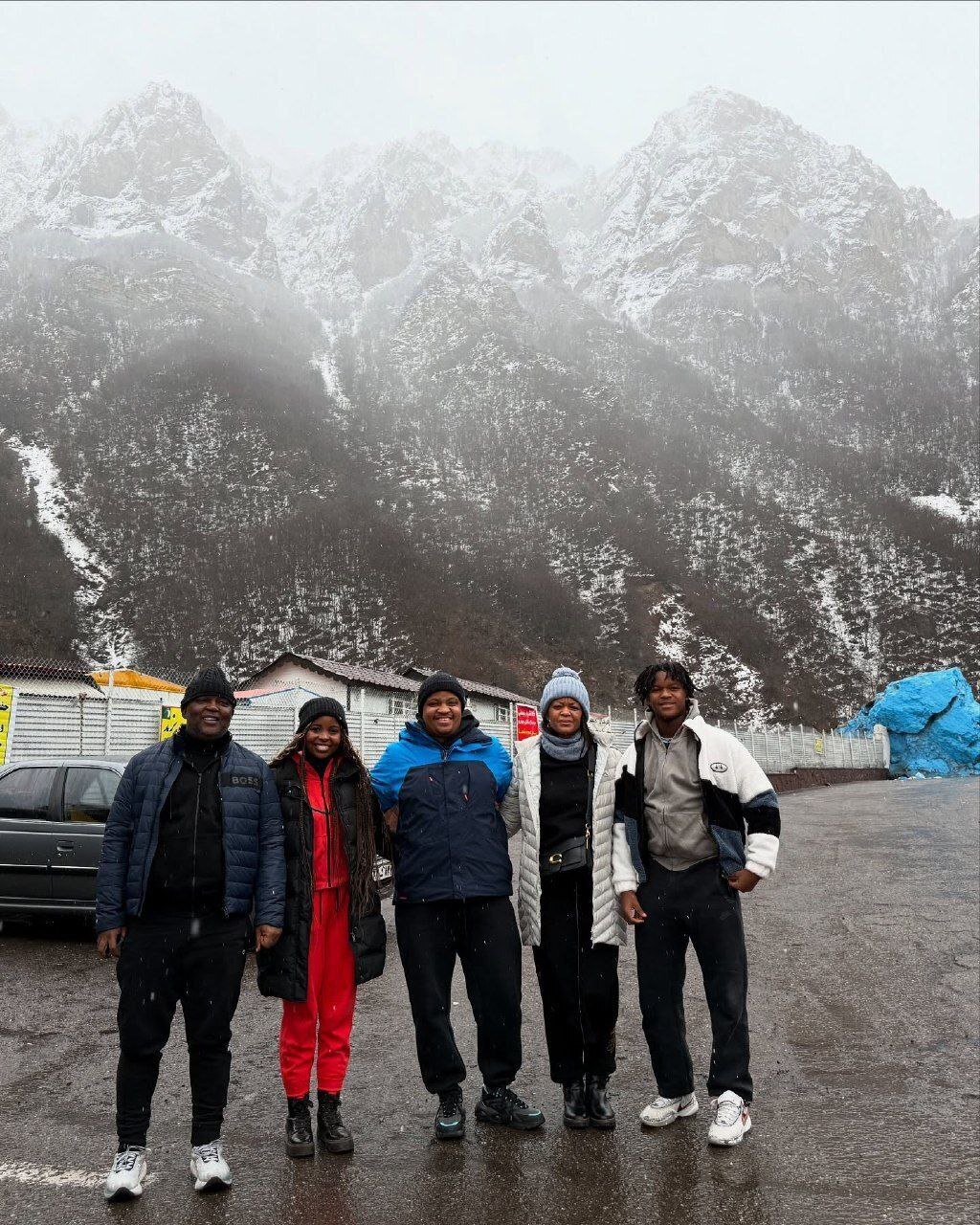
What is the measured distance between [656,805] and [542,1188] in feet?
4.72

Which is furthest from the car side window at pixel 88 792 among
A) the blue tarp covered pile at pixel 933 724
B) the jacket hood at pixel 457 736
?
the blue tarp covered pile at pixel 933 724

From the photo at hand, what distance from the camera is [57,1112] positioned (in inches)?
149

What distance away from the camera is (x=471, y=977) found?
12.0ft

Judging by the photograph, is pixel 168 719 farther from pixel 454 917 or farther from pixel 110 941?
pixel 454 917

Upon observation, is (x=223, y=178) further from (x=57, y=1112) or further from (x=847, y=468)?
(x=57, y=1112)

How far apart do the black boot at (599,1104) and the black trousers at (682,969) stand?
9.0 inches

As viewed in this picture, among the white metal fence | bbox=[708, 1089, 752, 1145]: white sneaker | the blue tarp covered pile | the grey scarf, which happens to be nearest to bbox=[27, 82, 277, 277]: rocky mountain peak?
the blue tarp covered pile

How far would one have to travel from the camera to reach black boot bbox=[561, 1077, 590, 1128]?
353cm

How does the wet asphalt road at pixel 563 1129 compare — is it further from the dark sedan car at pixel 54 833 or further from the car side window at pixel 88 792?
the car side window at pixel 88 792

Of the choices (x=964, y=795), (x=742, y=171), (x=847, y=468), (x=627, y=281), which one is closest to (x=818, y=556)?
(x=847, y=468)

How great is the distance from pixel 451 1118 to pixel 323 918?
0.94 meters

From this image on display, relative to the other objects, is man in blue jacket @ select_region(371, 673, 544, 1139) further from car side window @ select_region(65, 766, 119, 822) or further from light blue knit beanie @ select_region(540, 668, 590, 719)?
car side window @ select_region(65, 766, 119, 822)

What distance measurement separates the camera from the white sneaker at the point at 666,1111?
11.5 feet

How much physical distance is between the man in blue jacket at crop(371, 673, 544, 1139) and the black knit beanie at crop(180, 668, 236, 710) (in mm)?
705
